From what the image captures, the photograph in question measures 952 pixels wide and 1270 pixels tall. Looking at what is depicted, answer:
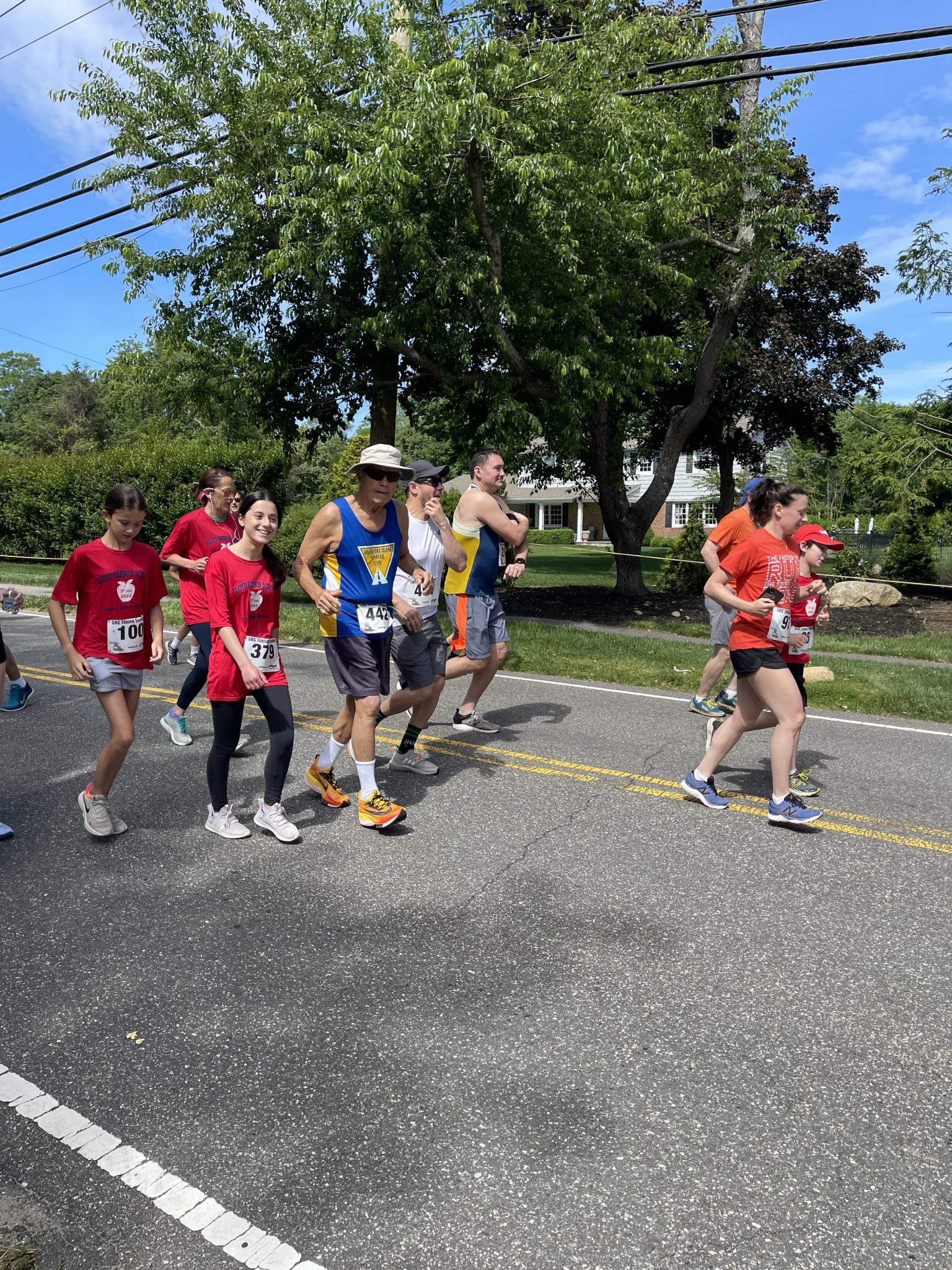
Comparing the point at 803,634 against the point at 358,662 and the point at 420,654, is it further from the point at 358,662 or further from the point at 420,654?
the point at 358,662

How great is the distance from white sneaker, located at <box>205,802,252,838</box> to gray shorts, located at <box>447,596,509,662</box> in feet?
7.87

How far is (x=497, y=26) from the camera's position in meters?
13.3

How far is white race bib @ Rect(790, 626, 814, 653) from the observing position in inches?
224

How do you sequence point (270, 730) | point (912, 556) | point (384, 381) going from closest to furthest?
point (270, 730) → point (384, 381) → point (912, 556)

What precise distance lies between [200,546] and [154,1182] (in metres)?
5.17

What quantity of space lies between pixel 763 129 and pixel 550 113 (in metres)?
5.37

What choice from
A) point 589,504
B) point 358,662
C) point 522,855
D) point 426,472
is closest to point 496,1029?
point 522,855

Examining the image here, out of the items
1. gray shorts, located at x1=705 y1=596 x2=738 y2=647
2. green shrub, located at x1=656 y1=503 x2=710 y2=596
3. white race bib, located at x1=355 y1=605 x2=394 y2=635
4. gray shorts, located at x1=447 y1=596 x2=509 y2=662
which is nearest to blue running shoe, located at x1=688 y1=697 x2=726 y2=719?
gray shorts, located at x1=705 y1=596 x2=738 y2=647

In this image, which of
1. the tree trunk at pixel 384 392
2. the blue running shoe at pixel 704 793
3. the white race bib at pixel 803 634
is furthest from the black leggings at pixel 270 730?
the tree trunk at pixel 384 392

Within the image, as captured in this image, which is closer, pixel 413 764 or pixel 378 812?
pixel 378 812

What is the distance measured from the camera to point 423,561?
21.0 ft

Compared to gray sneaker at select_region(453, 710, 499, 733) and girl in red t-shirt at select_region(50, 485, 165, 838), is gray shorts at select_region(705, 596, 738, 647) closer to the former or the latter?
gray sneaker at select_region(453, 710, 499, 733)

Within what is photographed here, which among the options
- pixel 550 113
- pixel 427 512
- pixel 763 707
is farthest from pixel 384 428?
pixel 763 707

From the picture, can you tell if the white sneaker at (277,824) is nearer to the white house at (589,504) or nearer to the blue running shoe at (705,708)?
the blue running shoe at (705,708)
